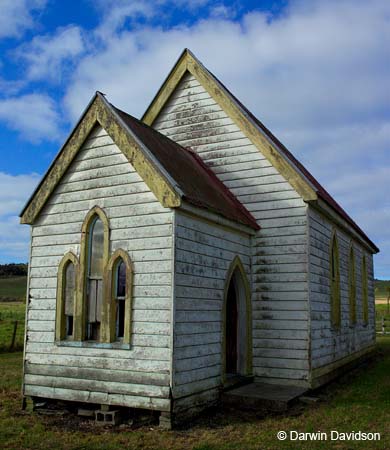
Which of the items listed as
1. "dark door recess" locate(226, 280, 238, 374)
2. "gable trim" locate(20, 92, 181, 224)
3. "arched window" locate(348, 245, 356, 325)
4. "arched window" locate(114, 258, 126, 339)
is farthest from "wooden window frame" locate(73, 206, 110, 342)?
"arched window" locate(348, 245, 356, 325)

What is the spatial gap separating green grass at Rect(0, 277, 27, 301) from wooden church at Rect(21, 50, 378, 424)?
59984mm

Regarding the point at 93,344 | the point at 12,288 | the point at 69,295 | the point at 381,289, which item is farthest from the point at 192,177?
the point at 381,289

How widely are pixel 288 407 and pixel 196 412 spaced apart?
1.99 metres

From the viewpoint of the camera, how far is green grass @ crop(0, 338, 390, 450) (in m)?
8.06

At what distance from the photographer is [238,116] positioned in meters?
13.7

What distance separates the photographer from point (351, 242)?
60.1 ft

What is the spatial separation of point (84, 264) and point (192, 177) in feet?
10.0

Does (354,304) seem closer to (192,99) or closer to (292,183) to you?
(292,183)

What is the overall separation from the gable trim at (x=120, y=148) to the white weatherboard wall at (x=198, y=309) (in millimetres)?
594

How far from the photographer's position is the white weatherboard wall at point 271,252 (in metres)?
12.1

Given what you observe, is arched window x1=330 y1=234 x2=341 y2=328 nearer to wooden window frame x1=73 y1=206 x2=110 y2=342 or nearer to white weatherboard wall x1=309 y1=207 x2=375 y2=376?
white weatherboard wall x1=309 y1=207 x2=375 y2=376

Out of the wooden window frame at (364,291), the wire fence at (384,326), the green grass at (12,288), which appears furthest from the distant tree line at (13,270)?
the wooden window frame at (364,291)

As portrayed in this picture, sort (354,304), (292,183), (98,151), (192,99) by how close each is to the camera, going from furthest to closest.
→ (354,304) → (192,99) → (292,183) → (98,151)

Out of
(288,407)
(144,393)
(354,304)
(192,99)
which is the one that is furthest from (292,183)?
(354,304)
